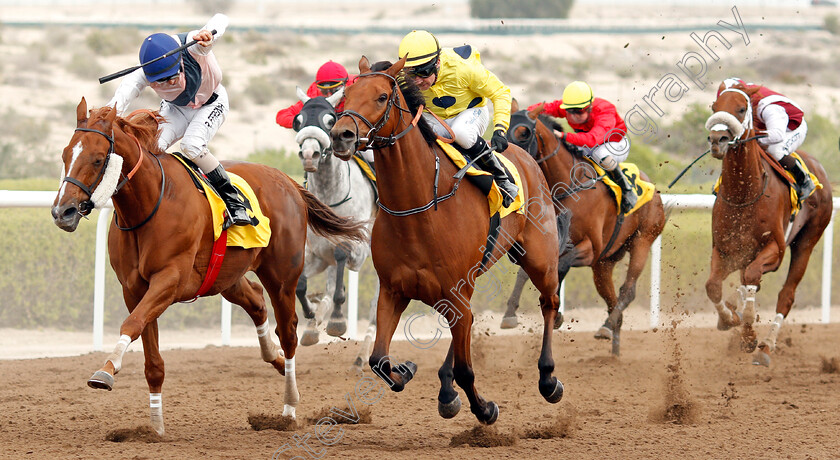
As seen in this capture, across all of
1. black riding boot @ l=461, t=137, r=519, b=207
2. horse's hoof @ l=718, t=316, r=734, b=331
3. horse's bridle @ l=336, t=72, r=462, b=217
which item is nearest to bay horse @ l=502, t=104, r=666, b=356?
horse's hoof @ l=718, t=316, r=734, b=331

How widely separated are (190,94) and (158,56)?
1.17 feet

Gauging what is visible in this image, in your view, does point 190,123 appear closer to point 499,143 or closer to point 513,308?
point 499,143

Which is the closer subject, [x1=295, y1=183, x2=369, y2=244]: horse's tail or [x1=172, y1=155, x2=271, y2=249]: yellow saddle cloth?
[x1=172, y1=155, x2=271, y2=249]: yellow saddle cloth

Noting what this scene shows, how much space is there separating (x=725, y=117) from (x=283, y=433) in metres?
3.83

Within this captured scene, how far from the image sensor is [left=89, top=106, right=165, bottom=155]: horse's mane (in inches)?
177

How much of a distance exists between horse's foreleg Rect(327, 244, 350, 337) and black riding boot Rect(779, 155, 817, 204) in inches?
137

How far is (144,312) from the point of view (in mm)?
4266

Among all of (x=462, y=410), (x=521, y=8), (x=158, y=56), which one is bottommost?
(x=462, y=410)

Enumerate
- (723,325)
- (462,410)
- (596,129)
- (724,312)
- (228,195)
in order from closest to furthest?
(228,195) < (462,410) < (596,129) < (724,312) < (723,325)

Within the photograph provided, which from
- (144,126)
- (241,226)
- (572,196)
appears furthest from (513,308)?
(144,126)

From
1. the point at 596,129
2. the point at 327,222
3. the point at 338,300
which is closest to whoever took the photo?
the point at 327,222

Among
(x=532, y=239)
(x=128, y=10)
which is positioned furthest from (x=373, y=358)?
(x=128, y=10)

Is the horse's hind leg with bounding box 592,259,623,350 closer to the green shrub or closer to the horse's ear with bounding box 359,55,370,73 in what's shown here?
the horse's ear with bounding box 359,55,370,73

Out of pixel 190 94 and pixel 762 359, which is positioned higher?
pixel 190 94
